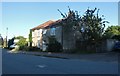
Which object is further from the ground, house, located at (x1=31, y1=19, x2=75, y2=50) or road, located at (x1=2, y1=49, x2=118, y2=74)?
house, located at (x1=31, y1=19, x2=75, y2=50)

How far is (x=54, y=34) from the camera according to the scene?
2356 inches

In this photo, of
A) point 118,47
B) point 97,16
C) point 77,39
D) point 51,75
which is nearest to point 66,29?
point 77,39

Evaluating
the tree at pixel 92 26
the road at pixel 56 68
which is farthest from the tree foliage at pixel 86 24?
the road at pixel 56 68

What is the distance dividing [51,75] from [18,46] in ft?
185

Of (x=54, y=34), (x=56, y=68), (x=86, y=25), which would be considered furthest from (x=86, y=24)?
(x=56, y=68)

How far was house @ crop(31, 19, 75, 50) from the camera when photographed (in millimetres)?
52750

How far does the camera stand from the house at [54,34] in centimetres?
5275

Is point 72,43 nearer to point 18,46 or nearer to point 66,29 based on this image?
point 66,29

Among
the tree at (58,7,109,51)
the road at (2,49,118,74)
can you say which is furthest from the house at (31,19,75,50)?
the road at (2,49,118,74)

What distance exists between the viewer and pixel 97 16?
161 feet

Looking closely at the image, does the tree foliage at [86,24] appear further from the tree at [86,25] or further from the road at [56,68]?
the road at [56,68]

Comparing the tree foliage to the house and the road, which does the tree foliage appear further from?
the road

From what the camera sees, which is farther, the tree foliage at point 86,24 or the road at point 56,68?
the tree foliage at point 86,24

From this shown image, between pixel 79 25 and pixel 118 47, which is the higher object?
pixel 79 25
